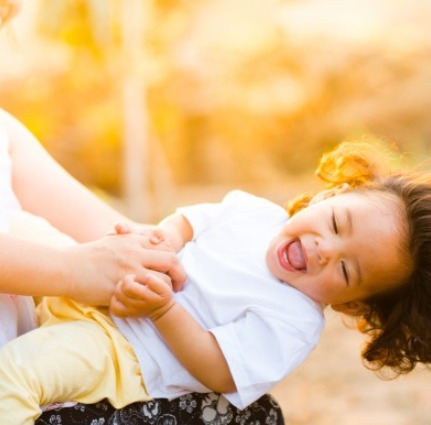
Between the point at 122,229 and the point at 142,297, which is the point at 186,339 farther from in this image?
the point at 122,229

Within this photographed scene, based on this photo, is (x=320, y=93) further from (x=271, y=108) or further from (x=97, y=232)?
(x=97, y=232)

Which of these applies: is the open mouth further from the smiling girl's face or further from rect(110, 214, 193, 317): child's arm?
rect(110, 214, 193, 317): child's arm

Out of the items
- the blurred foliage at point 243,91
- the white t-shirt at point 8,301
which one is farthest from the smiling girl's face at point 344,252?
the blurred foliage at point 243,91

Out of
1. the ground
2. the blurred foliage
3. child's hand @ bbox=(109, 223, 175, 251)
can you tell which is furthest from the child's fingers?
the blurred foliage

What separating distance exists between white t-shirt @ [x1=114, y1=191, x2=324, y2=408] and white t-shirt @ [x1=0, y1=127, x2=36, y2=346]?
0.18m

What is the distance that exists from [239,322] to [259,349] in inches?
2.7

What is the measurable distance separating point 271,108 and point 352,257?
627 centimetres

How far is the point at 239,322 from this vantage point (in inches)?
61.1

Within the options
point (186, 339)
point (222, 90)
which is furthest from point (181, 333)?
point (222, 90)

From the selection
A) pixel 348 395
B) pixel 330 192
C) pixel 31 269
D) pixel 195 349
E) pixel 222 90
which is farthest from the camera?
pixel 222 90

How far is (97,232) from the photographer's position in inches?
70.1

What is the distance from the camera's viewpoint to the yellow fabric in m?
1.33

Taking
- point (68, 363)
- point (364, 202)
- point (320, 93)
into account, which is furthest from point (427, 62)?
point (68, 363)

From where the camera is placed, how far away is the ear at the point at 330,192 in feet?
5.87
